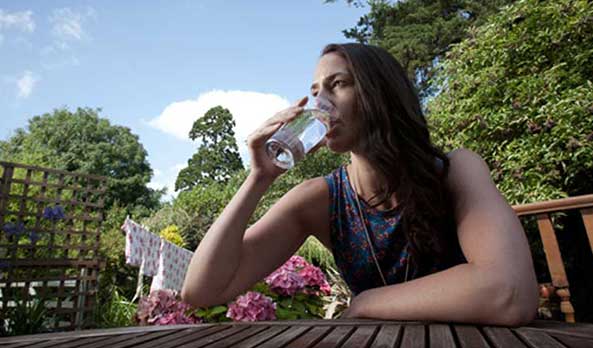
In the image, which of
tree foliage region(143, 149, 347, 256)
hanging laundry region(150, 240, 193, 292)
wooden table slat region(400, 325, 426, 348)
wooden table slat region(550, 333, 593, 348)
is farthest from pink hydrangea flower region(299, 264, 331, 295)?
tree foliage region(143, 149, 347, 256)

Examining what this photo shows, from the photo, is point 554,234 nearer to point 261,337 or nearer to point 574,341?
point 574,341

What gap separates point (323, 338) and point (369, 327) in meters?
0.12

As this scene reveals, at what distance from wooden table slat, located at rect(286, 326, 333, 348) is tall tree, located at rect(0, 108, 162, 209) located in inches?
1044

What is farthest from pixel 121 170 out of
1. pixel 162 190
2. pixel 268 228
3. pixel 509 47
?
pixel 268 228

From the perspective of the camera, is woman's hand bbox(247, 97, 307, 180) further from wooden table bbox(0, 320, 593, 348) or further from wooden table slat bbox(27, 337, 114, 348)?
wooden table slat bbox(27, 337, 114, 348)

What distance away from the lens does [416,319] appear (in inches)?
30.6

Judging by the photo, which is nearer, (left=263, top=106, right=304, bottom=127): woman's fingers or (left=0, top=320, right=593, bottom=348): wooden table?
(left=0, top=320, right=593, bottom=348): wooden table

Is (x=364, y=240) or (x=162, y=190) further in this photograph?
(x=162, y=190)

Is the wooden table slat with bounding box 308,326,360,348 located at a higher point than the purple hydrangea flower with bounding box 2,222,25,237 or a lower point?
lower

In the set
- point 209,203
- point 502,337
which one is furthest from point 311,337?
point 209,203

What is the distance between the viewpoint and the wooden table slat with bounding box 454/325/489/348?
0.55 metres

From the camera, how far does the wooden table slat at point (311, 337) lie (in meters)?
0.58

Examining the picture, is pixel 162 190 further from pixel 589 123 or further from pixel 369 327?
pixel 369 327

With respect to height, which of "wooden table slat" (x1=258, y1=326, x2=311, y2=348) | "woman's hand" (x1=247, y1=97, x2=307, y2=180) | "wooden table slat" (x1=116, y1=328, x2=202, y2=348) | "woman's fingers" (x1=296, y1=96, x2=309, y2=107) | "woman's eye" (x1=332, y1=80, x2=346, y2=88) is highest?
"woman's eye" (x1=332, y1=80, x2=346, y2=88)
